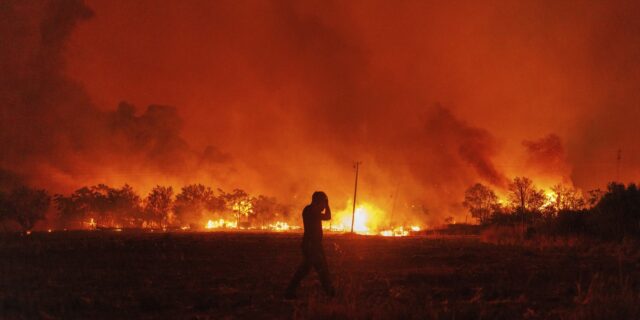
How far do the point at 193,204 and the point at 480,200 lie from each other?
44.5 m

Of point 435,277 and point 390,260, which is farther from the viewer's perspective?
point 390,260

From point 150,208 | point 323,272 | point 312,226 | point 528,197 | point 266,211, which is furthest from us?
point 266,211

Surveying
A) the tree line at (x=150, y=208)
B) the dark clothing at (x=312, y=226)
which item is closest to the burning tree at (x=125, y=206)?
the tree line at (x=150, y=208)

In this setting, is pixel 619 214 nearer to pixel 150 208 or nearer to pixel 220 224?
pixel 220 224

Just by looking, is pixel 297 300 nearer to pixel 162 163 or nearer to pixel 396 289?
pixel 396 289

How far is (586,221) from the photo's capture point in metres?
32.0

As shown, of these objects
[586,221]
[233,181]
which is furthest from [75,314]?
[233,181]

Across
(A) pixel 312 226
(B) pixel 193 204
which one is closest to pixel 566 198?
(B) pixel 193 204

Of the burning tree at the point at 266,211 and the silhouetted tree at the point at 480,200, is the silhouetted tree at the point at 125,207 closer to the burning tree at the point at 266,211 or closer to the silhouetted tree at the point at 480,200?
the burning tree at the point at 266,211

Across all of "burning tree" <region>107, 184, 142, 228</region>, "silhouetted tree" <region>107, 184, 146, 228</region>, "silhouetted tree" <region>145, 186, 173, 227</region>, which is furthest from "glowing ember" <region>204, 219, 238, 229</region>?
"silhouetted tree" <region>107, 184, 146, 228</region>

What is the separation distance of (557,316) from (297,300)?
493 centimetres

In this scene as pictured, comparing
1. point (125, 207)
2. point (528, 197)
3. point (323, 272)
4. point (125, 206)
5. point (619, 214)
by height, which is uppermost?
point (528, 197)

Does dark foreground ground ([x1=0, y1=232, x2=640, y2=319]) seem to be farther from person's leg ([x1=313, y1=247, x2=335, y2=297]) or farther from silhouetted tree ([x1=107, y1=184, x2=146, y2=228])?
silhouetted tree ([x1=107, y1=184, x2=146, y2=228])

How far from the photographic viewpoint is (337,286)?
12.5m
